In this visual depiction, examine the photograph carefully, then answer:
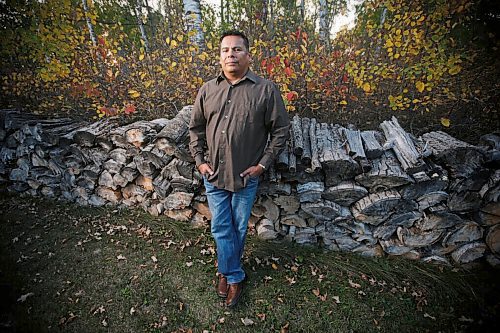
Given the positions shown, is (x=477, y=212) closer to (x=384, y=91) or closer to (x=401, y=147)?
(x=401, y=147)

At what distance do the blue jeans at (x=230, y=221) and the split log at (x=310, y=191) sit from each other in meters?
0.69

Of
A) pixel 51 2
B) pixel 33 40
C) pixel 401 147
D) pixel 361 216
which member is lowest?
pixel 361 216

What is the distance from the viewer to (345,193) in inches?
114

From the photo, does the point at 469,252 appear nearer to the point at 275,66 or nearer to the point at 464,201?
the point at 464,201

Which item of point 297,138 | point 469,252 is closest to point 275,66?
point 297,138

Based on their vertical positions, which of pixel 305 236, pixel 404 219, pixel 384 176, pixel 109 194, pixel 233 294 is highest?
pixel 384 176

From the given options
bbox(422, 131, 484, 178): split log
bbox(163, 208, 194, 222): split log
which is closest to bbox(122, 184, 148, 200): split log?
bbox(163, 208, 194, 222): split log

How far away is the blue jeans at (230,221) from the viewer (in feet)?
8.31

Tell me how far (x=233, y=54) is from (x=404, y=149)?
216cm

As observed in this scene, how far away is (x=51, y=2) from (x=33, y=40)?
33.3 inches

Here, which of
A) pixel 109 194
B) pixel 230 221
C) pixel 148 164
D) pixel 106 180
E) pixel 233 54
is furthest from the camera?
pixel 109 194

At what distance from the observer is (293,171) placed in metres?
2.86

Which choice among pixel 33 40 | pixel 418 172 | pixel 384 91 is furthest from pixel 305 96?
pixel 33 40

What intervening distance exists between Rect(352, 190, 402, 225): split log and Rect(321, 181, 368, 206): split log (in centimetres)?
8
